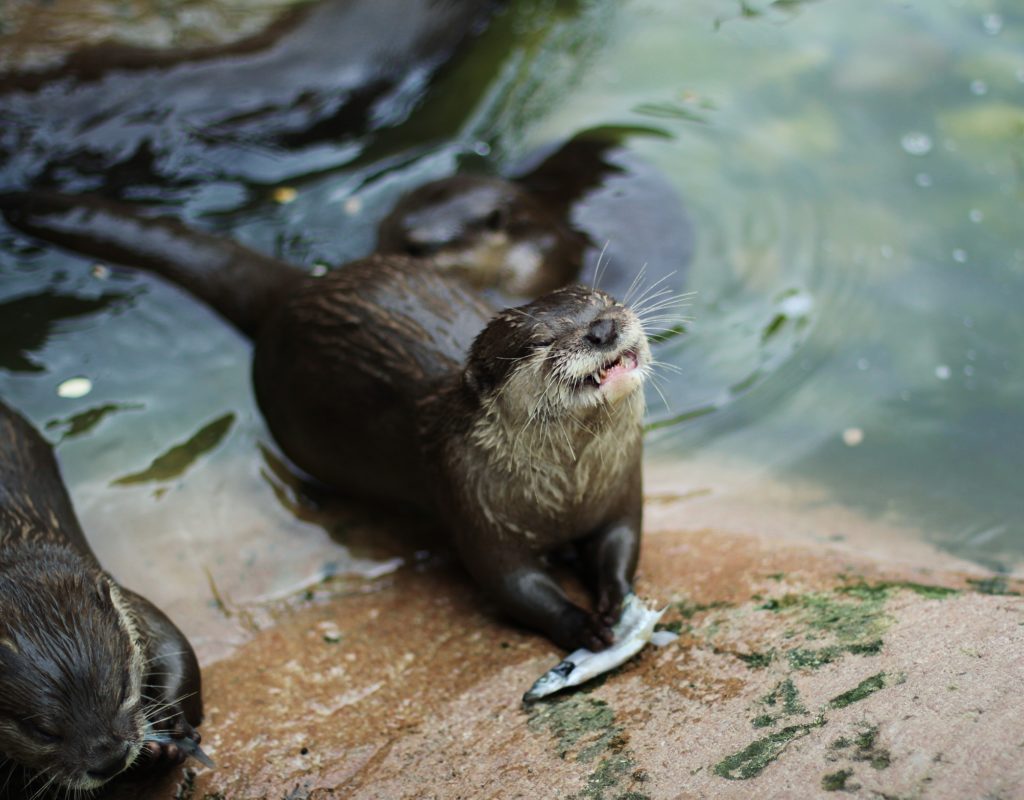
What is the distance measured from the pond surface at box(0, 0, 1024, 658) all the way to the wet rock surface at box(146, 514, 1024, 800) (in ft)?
1.18

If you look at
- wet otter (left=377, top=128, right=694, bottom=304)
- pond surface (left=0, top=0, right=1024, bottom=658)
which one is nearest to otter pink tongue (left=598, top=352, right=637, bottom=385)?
pond surface (left=0, top=0, right=1024, bottom=658)

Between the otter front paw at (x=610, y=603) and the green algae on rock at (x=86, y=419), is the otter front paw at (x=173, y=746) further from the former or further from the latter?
the green algae on rock at (x=86, y=419)

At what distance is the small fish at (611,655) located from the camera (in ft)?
8.46

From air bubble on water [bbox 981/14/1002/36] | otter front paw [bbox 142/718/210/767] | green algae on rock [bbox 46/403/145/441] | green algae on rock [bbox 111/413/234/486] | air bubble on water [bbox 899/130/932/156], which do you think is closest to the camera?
otter front paw [bbox 142/718/210/767]

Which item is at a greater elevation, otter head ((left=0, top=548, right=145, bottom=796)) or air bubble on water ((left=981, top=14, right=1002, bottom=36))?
air bubble on water ((left=981, top=14, right=1002, bottom=36))

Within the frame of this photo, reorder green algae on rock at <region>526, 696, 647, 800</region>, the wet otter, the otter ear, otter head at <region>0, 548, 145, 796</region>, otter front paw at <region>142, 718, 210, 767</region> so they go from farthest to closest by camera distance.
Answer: the wet otter
the otter ear
otter front paw at <region>142, 718, 210, 767</region>
otter head at <region>0, 548, 145, 796</region>
green algae on rock at <region>526, 696, 647, 800</region>

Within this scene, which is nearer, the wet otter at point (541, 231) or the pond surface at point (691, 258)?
the pond surface at point (691, 258)

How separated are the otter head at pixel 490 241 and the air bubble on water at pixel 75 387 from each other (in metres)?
1.19

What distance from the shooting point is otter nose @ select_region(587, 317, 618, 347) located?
2.57 m

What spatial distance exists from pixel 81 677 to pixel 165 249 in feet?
7.35

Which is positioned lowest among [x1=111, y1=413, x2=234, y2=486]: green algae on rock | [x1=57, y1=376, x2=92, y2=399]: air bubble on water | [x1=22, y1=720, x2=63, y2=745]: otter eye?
[x1=111, y1=413, x2=234, y2=486]: green algae on rock

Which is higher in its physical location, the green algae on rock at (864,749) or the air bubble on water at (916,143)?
the air bubble on water at (916,143)

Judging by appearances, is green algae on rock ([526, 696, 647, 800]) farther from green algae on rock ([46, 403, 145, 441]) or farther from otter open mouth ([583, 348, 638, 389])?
green algae on rock ([46, 403, 145, 441])

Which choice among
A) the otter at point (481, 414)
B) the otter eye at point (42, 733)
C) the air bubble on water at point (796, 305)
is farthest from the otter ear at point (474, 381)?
the air bubble on water at point (796, 305)
